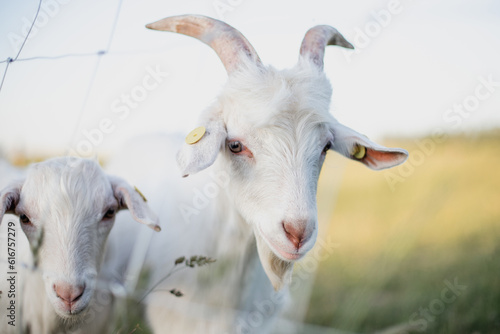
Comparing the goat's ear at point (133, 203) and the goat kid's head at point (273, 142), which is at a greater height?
the goat kid's head at point (273, 142)

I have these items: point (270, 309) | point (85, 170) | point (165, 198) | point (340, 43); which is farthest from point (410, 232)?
point (85, 170)

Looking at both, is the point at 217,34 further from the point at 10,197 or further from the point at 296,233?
the point at 10,197

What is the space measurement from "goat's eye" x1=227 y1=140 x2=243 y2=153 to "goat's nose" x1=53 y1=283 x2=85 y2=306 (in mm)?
970

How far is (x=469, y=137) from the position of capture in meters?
3.65

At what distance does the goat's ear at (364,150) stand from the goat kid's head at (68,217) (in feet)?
3.49

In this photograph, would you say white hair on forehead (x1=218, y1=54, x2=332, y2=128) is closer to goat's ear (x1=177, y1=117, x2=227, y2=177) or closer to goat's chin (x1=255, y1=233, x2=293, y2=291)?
goat's ear (x1=177, y1=117, x2=227, y2=177)

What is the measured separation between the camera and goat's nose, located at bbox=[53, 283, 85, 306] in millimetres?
2131

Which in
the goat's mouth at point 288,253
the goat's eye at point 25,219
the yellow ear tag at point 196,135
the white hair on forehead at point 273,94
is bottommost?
the goat's eye at point 25,219

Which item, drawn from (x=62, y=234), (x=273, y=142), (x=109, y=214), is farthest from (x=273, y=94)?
(x=62, y=234)

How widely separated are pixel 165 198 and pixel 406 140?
207cm

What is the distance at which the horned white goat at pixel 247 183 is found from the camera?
2.16 metres

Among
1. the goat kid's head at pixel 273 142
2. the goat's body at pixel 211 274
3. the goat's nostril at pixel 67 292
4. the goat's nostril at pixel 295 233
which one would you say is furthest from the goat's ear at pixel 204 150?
the goat's nostril at pixel 67 292

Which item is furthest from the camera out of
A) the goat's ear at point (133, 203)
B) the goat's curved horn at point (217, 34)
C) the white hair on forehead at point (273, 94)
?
the goat's curved horn at point (217, 34)

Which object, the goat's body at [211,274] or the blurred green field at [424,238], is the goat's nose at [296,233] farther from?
the blurred green field at [424,238]
